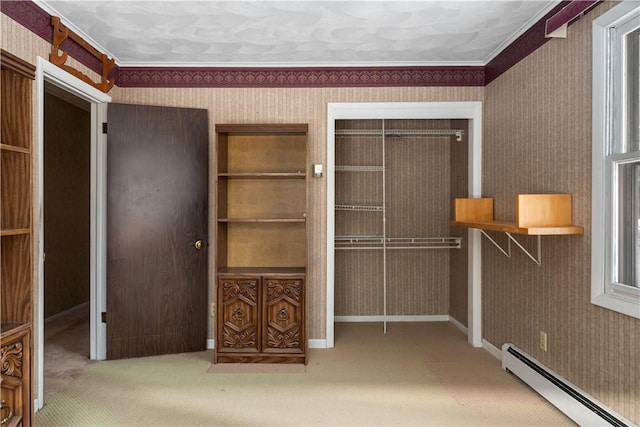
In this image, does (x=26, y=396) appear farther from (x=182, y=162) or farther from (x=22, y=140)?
(x=182, y=162)

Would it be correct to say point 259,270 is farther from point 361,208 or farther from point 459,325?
point 459,325

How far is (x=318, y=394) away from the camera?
9.46 ft

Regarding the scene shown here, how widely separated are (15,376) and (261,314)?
5.80 ft

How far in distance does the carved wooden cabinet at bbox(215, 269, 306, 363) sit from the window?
211cm

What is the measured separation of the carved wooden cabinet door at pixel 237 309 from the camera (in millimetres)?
3469

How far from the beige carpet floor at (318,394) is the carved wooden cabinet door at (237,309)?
12.0 inches

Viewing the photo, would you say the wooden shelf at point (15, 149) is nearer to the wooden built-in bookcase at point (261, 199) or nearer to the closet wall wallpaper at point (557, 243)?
the wooden built-in bookcase at point (261, 199)

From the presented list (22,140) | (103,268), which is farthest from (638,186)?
(103,268)

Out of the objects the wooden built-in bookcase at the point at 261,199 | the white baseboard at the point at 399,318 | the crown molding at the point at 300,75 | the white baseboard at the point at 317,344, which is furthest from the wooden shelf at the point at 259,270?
the crown molding at the point at 300,75

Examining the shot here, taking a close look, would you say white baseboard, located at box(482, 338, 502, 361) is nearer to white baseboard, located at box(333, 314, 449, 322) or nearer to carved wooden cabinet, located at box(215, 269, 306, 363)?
white baseboard, located at box(333, 314, 449, 322)

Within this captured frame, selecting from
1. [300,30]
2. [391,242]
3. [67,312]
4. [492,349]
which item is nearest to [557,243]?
[492,349]

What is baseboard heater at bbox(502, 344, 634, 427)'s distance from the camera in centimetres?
226

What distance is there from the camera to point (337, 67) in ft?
12.6

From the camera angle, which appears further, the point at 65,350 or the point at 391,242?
the point at 391,242
